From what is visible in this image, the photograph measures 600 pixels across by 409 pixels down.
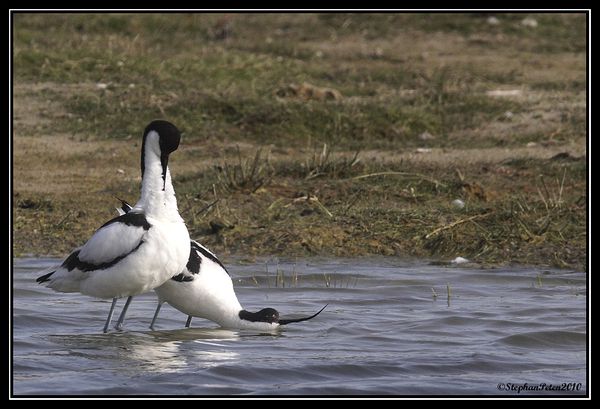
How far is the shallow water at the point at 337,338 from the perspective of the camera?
5.97 metres

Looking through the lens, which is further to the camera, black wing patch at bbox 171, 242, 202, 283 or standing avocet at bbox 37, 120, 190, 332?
black wing patch at bbox 171, 242, 202, 283

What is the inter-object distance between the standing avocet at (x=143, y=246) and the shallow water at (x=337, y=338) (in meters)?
0.35

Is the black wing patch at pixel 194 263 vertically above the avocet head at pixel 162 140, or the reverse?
the avocet head at pixel 162 140

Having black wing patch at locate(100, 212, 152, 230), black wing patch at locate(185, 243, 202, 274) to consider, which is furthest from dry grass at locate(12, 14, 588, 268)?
black wing patch at locate(100, 212, 152, 230)

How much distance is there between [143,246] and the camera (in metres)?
6.21

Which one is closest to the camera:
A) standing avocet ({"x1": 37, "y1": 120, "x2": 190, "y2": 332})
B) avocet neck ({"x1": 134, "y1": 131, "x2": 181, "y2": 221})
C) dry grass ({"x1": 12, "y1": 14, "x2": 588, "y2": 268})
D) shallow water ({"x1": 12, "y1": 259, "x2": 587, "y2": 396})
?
shallow water ({"x1": 12, "y1": 259, "x2": 587, "y2": 396})

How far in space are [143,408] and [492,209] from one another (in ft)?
13.0

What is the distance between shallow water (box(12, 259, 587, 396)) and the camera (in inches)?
235

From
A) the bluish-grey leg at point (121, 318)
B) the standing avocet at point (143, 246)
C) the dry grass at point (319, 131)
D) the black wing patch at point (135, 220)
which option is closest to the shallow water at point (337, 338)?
the bluish-grey leg at point (121, 318)

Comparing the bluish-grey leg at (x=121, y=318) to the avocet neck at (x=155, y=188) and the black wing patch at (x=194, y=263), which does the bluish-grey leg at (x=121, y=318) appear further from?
the avocet neck at (x=155, y=188)

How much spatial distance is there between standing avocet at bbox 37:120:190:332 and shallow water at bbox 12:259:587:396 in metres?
0.35

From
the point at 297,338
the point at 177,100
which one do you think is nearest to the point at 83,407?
the point at 297,338

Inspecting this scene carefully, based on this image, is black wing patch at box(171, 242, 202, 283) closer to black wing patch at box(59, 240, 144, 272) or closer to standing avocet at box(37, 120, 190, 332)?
standing avocet at box(37, 120, 190, 332)

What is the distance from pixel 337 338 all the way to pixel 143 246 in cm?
128
